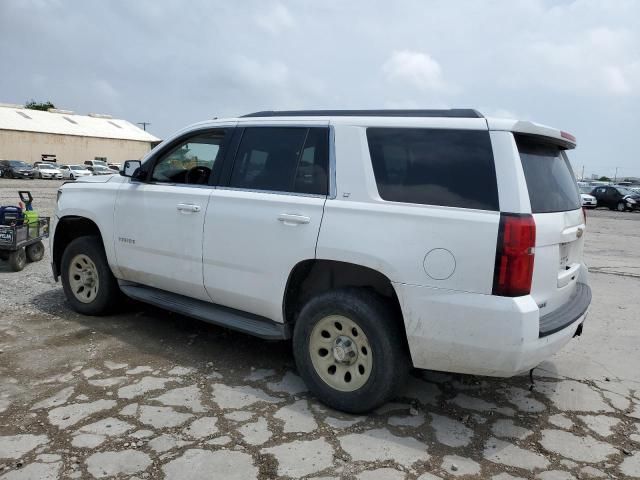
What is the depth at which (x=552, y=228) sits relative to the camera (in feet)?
10.0

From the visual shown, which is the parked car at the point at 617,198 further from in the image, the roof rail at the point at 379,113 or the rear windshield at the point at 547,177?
the roof rail at the point at 379,113

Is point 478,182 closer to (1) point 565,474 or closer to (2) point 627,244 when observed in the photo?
(1) point 565,474

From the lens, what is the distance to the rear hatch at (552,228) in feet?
9.84

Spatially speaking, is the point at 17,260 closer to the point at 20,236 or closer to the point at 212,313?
the point at 20,236

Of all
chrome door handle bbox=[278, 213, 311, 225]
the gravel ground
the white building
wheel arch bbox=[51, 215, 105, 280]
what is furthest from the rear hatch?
the white building

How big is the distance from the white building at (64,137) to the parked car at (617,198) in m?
45.8

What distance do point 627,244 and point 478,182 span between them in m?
12.6

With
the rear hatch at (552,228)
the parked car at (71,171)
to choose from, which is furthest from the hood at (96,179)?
the parked car at (71,171)

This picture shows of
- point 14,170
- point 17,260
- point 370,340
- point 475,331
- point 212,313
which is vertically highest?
point 14,170

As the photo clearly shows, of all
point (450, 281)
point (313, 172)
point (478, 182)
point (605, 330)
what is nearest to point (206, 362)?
point (313, 172)

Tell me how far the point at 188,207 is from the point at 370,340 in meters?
1.87

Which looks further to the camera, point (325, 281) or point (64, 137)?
point (64, 137)

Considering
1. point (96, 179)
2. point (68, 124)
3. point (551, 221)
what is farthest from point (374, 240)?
point (68, 124)

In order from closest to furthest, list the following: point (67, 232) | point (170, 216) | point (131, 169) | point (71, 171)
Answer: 1. point (170, 216)
2. point (131, 169)
3. point (67, 232)
4. point (71, 171)
